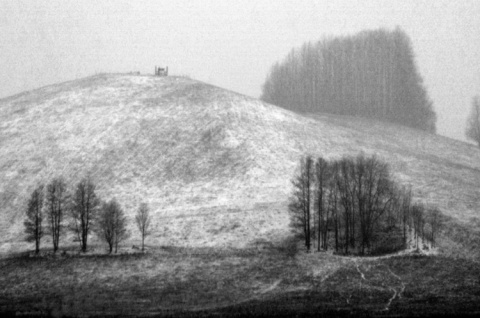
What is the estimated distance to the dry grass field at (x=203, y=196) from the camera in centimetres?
2953

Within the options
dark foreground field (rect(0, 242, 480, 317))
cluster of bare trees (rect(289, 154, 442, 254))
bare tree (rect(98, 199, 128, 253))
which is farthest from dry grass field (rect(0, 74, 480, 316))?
cluster of bare trees (rect(289, 154, 442, 254))

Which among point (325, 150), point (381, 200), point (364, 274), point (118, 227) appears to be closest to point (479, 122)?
point (325, 150)

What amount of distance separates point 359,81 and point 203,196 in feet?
192

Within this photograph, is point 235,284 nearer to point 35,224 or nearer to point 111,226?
point 111,226

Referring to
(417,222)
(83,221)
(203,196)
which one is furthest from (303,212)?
(83,221)

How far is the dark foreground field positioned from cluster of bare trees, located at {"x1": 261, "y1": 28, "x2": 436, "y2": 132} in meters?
64.5

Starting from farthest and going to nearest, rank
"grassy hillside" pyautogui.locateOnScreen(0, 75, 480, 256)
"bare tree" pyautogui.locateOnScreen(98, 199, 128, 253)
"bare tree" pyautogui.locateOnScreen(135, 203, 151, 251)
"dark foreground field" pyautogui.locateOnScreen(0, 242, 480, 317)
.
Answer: "grassy hillside" pyautogui.locateOnScreen(0, 75, 480, 256) < "bare tree" pyautogui.locateOnScreen(135, 203, 151, 251) < "bare tree" pyautogui.locateOnScreen(98, 199, 128, 253) < "dark foreground field" pyautogui.locateOnScreen(0, 242, 480, 317)

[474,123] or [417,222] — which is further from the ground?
[474,123]

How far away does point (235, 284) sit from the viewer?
106ft

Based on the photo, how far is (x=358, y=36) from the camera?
104 metres

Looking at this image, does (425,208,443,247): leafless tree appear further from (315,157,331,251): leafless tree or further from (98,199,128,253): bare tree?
(98,199,128,253): bare tree

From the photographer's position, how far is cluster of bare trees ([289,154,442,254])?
129 ft

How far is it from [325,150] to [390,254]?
26.4 metres

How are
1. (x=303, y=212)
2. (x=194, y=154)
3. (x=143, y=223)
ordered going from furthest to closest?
1. (x=194, y=154)
2. (x=303, y=212)
3. (x=143, y=223)
